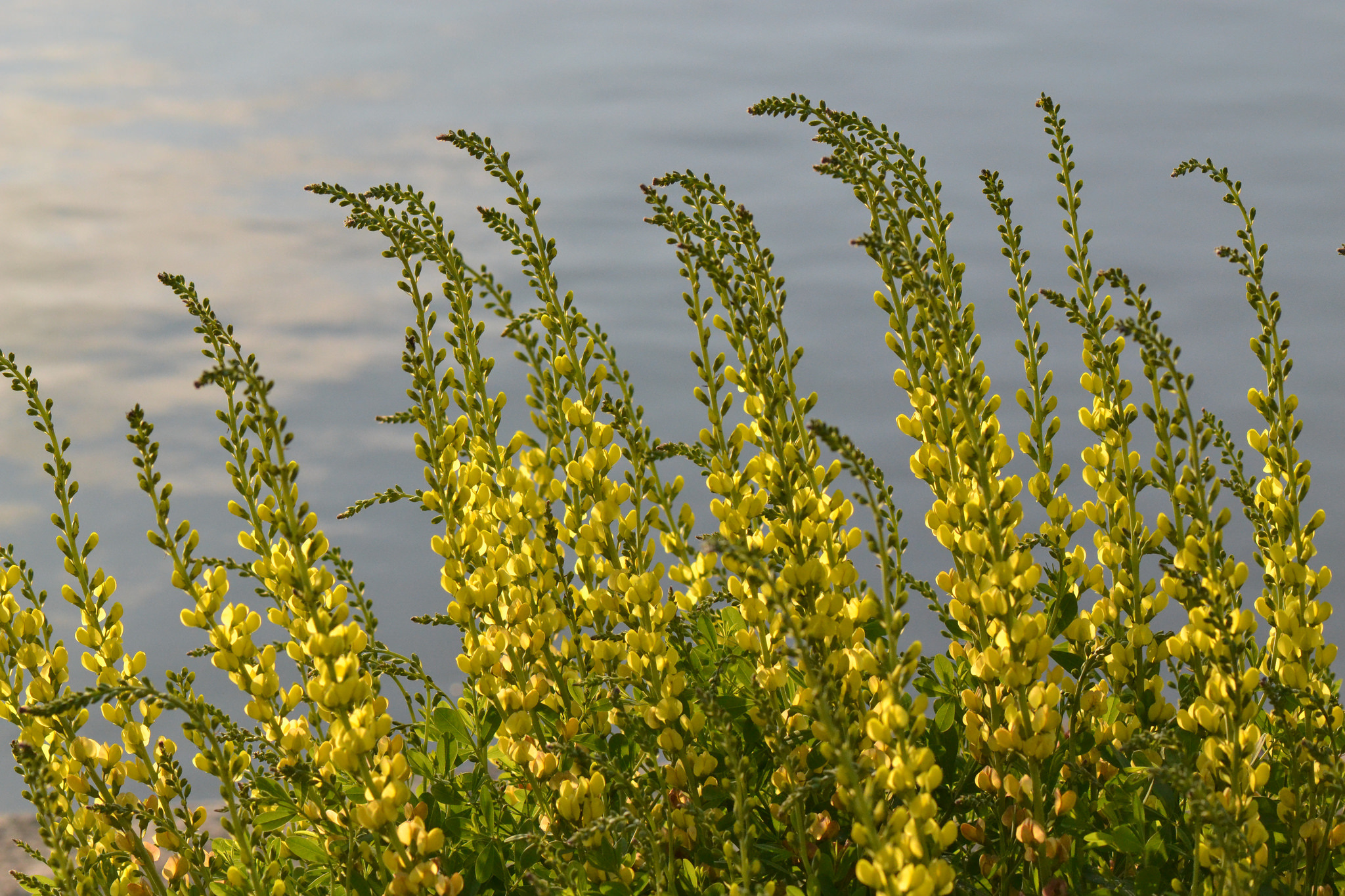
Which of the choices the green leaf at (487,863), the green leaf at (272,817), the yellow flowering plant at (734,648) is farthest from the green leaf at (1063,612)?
the green leaf at (272,817)

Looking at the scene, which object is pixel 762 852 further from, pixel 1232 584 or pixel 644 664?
pixel 1232 584

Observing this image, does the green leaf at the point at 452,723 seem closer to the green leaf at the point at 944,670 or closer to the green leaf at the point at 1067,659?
the green leaf at the point at 944,670

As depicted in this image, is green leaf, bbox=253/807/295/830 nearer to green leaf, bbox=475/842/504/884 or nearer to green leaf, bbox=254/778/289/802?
green leaf, bbox=254/778/289/802

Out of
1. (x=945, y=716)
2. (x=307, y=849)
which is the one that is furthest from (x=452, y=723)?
(x=945, y=716)

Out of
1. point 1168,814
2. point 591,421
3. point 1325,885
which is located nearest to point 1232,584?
point 1168,814

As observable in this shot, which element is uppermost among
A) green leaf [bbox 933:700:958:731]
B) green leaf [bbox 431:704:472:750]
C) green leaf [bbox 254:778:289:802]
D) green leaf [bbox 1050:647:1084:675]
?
green leaf [bbox 1050:647:1084:675]

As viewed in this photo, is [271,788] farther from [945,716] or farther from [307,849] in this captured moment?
[945,716]

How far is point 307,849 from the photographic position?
358 cm

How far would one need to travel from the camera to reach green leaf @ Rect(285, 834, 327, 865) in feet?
11.7

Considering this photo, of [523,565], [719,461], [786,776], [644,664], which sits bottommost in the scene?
[786,776]

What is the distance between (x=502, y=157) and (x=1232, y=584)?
90.1 inches

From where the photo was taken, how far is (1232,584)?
3.06 metres

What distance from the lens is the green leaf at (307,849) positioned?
3572 mm

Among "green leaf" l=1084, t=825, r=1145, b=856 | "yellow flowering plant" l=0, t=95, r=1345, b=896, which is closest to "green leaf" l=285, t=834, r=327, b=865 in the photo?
"yellow flowering plant" l=0, t=95, r=1345, b=896
